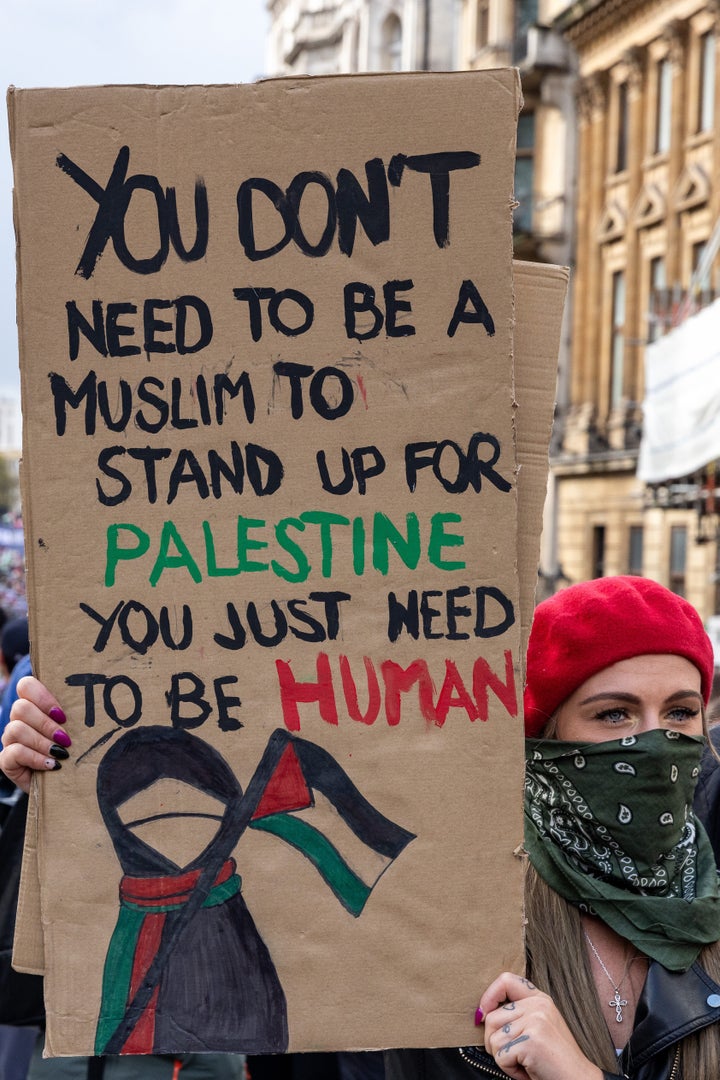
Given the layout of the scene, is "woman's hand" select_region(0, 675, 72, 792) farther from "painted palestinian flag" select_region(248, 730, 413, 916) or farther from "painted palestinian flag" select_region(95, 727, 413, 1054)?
"painted palestinian flag" select_region(248, 730, 413, 916)

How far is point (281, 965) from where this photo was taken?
1969 millimetres

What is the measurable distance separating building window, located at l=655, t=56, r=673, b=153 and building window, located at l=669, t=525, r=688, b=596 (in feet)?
20.2

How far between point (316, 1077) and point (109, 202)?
306 centimetres

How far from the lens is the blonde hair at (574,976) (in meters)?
Answer: 2.08

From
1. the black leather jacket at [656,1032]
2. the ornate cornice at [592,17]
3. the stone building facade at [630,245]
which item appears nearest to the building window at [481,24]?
the ornate cornice at [592,17]

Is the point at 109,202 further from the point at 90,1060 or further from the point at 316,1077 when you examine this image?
the point at 316,1077

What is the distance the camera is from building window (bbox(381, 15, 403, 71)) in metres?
40.2

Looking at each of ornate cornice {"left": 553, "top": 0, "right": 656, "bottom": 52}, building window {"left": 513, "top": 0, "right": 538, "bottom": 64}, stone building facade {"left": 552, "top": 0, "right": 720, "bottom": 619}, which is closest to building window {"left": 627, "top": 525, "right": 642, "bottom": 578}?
stone building facade {"left": 552, "top": 0, "right": 720, "bottom": 619}

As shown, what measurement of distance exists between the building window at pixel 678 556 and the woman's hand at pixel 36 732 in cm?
2085

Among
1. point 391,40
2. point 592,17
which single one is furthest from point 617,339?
point 391,40

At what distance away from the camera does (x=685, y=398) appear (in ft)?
39.3

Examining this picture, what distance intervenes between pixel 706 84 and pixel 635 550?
7.57m

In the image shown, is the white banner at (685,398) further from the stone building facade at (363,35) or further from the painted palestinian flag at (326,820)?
the stone building facade at (363,35)

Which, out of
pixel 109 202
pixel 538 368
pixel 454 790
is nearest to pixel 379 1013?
pixel 454 790
